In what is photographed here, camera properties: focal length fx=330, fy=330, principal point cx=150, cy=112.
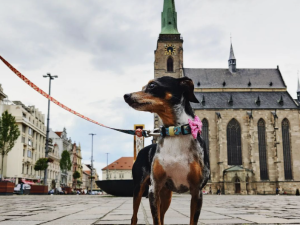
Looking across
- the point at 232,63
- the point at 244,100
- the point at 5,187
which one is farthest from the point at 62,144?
the point at 5,187

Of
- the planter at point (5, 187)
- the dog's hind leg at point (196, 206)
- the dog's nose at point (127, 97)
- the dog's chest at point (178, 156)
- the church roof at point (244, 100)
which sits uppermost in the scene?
the church roof at point (244, 100)

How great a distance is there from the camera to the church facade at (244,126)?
4816cm

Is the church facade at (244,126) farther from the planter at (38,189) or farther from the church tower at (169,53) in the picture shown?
the planter at (38,189)

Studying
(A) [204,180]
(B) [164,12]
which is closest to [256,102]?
(B) [164,12]

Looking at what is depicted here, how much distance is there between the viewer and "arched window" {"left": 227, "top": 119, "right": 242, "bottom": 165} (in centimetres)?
4956

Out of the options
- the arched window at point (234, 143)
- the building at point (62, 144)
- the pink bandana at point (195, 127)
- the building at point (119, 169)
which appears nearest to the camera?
the pink bandana at point (195, 127)

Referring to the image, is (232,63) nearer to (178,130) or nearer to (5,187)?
(5,187)

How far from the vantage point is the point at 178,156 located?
2.26m

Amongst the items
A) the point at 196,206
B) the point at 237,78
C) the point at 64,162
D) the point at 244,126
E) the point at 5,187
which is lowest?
the point at 5,187

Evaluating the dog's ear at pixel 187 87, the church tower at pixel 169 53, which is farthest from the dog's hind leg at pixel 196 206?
the church tower at pixel 169 53

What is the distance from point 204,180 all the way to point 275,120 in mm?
51545

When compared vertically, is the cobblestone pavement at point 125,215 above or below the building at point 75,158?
below

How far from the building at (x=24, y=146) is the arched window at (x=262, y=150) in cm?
3471

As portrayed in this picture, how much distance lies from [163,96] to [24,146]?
4986cm
